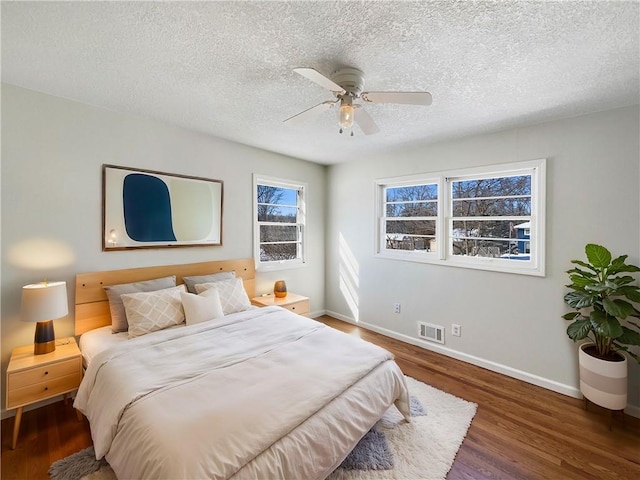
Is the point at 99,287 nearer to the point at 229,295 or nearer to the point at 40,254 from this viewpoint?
the point at 40,254

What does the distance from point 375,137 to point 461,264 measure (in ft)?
5.80

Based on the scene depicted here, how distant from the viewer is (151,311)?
2412 mm

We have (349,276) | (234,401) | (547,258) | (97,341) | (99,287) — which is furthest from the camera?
(349,276)

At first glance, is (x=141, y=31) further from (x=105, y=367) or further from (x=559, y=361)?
(x=559, y=361)

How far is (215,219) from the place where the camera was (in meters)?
3.36

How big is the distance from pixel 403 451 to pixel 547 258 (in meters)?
2.19

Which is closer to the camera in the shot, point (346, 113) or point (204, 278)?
point (346, 113)

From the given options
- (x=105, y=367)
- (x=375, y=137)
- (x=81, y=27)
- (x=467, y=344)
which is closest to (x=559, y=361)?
(x=467, y=344)

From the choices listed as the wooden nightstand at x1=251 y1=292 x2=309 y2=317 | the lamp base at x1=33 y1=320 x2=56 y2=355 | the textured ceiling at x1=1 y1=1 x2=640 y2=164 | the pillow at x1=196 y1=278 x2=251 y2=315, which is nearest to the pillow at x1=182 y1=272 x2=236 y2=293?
the pillow at x1=196 y1=278 x2=251 y2=315

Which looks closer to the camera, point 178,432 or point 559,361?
point 178,432

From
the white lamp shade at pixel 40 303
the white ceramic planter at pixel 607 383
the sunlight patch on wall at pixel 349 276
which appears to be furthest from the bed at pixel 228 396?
the sunlight patch on wall at pixel 349 276

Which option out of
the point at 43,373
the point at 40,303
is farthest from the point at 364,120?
the point at 43,373

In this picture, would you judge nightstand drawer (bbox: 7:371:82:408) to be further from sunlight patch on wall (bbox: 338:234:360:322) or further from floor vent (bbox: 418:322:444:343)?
floor vent (bbox: 418:322:444:343)

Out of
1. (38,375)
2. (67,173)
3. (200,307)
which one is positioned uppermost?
(67,173)
